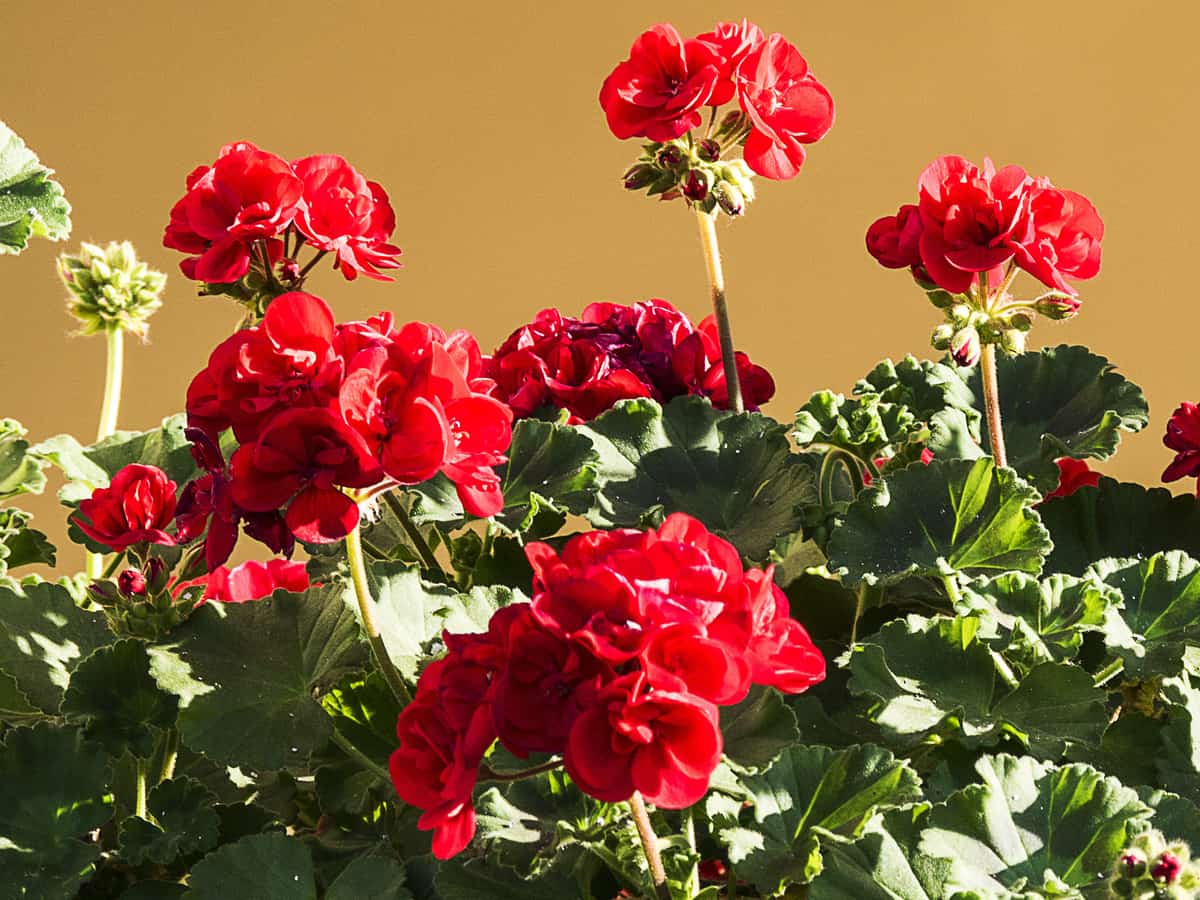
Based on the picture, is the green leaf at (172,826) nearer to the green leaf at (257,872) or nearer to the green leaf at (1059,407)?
the green leaf at (257,872)

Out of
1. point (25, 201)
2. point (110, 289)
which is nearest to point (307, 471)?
point (25, 201)

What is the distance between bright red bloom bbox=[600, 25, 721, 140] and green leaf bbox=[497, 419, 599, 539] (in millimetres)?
208

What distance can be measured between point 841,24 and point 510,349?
2031 millimetres

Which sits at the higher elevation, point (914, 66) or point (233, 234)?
point (914, 66)

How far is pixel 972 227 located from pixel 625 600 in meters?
0.51

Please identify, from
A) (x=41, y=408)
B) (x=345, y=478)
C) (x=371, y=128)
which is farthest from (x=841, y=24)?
(x=345, y=478)

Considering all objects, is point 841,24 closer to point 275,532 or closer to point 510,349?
point 510,349

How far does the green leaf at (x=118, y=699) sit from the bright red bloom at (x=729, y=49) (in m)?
0.49

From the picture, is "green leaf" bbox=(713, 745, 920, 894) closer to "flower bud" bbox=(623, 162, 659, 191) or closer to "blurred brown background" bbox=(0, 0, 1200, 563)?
"flower bud" bbox=(623, 162, 659, 191)

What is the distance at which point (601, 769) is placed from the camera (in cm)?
58

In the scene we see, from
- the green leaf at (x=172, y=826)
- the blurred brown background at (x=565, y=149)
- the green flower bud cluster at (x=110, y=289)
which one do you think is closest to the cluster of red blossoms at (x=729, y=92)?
the green leaf at (x=172, y=826)

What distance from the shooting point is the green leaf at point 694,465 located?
1.06 metres

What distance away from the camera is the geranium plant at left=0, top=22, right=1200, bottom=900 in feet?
2.08

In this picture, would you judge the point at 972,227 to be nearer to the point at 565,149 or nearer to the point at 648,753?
the point at 648,753
